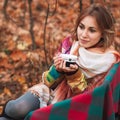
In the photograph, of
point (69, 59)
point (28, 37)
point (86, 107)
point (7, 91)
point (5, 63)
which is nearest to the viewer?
point (86, 107)

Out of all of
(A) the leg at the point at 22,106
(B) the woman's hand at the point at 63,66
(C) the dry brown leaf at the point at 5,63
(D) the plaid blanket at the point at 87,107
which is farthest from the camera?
(C) the dry brown leaf at the point at 5,63

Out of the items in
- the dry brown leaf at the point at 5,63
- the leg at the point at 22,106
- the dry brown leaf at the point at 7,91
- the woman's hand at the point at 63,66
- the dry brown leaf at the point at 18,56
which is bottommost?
the dry brown leaf at the point at 7,91

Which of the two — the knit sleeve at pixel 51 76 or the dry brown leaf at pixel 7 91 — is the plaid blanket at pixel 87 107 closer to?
the knit sleeve at pixel 51 76

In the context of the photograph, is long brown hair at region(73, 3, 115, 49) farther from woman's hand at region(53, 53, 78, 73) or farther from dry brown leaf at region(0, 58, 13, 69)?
dry brown leaf at region(0, 58, 13, 69)

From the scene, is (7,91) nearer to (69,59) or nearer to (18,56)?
(18,56)

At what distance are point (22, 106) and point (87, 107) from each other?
503 mm

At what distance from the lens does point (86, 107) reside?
2.53 metres

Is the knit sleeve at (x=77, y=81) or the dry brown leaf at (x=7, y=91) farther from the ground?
the knit sleeve at (x=77, y=81)

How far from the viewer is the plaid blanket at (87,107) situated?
246 cm

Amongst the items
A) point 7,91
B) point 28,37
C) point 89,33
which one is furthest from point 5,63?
point 89,33

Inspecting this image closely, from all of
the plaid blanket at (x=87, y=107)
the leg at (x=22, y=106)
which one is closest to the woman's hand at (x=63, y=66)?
the plaid blanket at (x=87, y=107)

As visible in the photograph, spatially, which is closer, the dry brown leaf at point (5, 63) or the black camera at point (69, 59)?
the black camera at point (69, 59)

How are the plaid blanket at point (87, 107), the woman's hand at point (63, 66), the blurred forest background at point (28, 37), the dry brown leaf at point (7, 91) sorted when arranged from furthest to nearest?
the blurred forest background at point (28, 37) → the dry brown leaf at point (7, 91) → the woman's hand at point (63, 66) → the plaid blanket at point (87, 107)

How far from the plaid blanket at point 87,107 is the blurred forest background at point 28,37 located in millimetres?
1589
